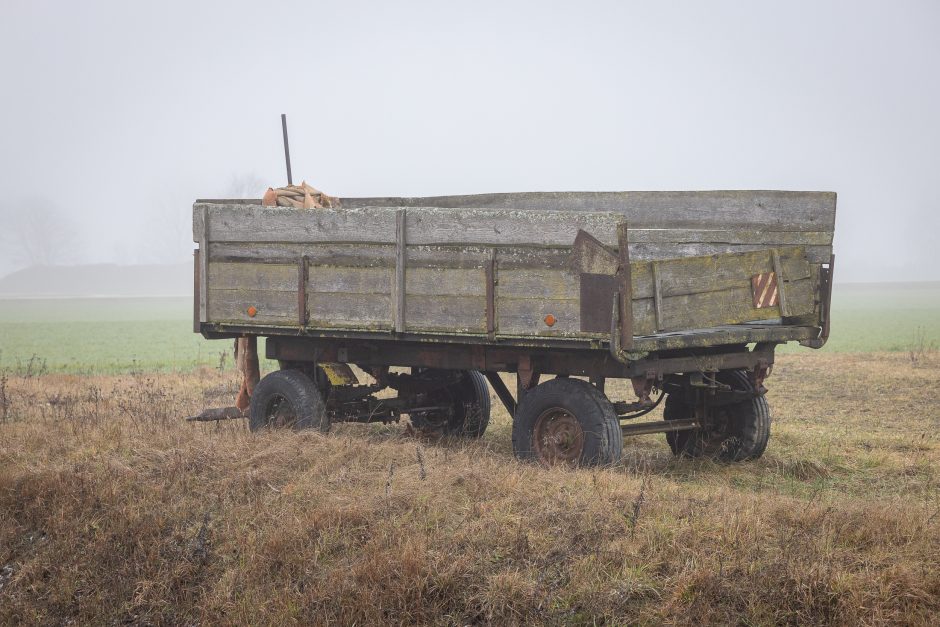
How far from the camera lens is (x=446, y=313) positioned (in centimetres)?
736

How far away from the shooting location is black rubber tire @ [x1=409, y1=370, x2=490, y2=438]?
9604 mm

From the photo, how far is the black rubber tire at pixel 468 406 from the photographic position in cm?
960

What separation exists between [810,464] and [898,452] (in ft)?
4.22

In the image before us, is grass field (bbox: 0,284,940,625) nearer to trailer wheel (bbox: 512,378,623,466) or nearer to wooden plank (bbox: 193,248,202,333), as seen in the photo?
trailer wheel (bbox: 512,378,623,466)

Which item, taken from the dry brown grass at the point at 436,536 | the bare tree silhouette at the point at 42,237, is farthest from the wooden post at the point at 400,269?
the bare tree silhouette at the point at 42,237

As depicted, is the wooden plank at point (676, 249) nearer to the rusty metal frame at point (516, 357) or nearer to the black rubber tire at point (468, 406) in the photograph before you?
the rusty metal frame at point (516, 357)

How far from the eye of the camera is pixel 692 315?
7008mm

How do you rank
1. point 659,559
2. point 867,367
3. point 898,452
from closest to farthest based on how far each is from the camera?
point 659,559 < point 898,452 < point 867,367

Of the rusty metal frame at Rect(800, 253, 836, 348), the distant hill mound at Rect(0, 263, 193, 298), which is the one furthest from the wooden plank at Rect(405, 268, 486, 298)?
the distant hill mound at Rect(0, 263, 193, 298)

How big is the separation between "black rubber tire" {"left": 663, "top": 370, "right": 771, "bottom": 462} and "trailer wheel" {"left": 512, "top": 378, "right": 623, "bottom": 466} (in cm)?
159

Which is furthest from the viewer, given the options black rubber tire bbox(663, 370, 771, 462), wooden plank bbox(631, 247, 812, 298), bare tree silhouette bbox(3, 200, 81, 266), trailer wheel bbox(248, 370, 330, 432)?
bare tree silhouette bbox(3, 200, 81, 266)

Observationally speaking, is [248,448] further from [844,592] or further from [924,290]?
[924,290]

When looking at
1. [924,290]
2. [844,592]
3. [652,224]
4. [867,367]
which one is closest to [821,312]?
[652,224]

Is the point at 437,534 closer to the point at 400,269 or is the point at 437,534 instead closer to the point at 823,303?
the point at 400,269
